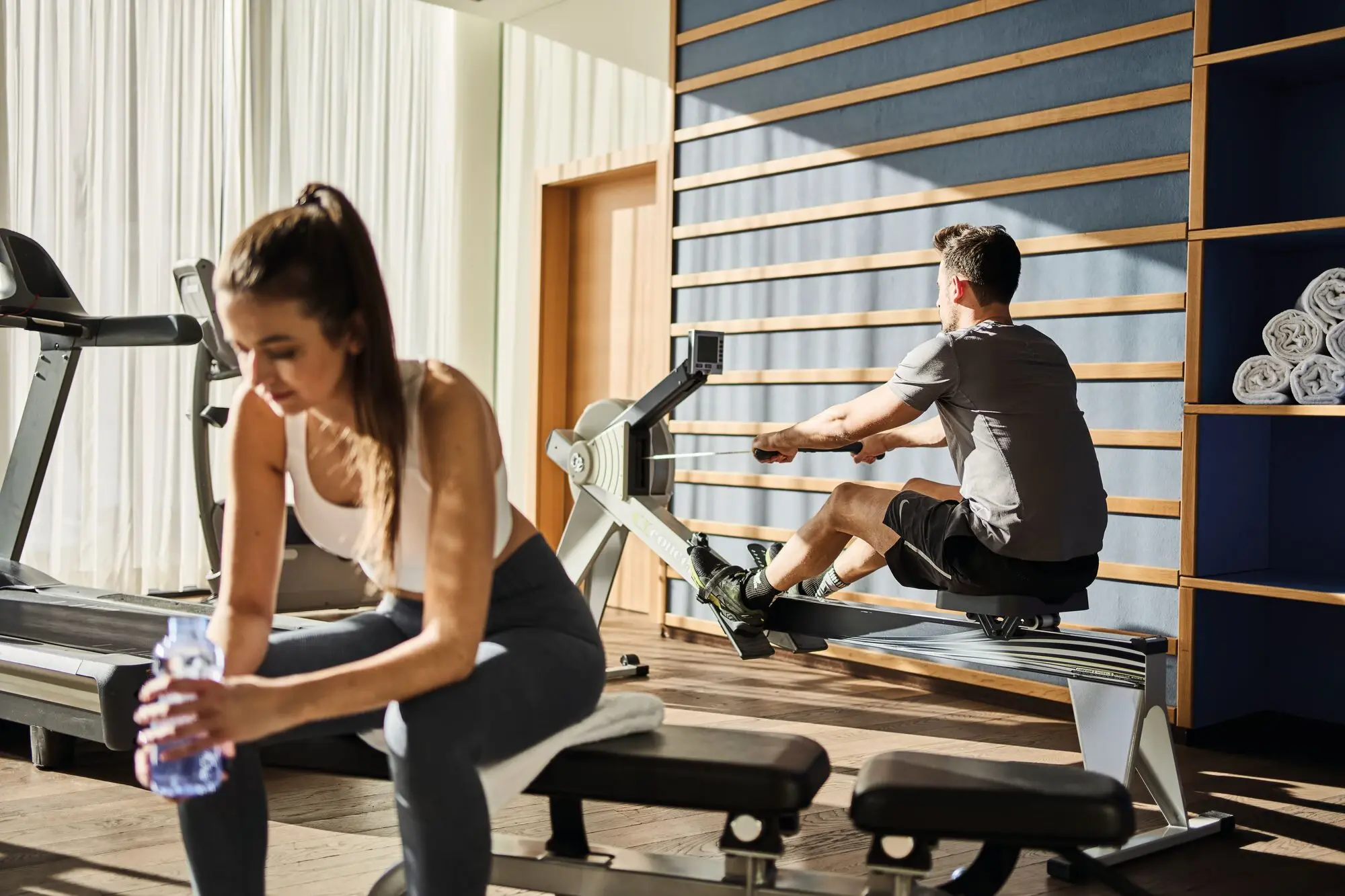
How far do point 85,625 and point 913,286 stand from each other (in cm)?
250

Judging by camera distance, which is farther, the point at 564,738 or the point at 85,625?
the point at 85,625

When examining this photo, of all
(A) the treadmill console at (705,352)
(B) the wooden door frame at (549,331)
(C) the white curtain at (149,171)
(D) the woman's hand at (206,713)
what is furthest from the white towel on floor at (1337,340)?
(C) the white curtain at (149,171)

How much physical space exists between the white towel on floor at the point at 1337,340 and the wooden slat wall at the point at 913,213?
1.24 feet

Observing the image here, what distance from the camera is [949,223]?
3.76m

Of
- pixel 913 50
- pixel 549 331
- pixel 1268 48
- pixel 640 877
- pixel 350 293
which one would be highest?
pixel 913 50

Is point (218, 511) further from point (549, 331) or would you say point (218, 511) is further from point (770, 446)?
point (770, 446)

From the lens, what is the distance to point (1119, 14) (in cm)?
338

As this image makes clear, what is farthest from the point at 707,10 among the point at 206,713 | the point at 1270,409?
the point at 206,713

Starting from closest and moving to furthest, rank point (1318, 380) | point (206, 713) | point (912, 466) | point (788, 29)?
1. point (206, 713)
2. point (1318, 380)
3. point (912, 466)
4. point (788, 29)

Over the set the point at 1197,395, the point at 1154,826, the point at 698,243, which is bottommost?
the point at 1154,826

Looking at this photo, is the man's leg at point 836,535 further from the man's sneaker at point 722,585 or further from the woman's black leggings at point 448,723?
the woman's black leggings at point 448,723

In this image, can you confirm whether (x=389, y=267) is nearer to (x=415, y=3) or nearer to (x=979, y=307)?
(x=415, y=3)

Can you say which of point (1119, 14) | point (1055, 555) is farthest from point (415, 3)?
point (1055, 555)

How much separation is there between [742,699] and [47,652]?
1.83 metres
